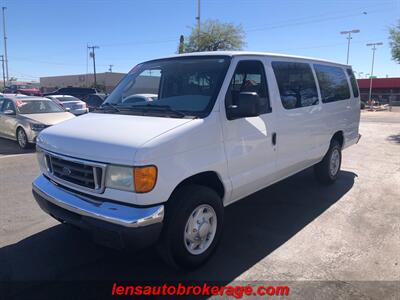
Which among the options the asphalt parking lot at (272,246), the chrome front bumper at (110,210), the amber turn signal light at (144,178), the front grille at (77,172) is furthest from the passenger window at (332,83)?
the front grille at (77,172)

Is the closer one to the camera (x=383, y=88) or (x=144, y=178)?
(x=144, y=178)

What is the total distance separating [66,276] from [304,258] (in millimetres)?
2464

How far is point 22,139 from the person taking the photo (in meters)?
10.4

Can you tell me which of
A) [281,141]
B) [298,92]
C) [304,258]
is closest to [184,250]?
[304,258]

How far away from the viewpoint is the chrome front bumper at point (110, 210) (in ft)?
9.57

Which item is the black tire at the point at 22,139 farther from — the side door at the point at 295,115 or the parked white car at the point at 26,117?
the side door at the point at 295,115

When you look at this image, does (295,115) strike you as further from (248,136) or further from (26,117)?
(26,117)

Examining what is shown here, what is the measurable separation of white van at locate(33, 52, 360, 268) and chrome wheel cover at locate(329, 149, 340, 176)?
1.55 m

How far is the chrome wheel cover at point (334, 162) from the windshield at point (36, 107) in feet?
28.3

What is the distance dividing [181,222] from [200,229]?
361 millimetres

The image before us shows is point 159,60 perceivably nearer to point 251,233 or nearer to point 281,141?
point 281,141

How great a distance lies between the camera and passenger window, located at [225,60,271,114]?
12.2 ft

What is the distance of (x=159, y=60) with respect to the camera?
4.63 meters

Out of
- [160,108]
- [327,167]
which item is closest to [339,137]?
[327,167]
